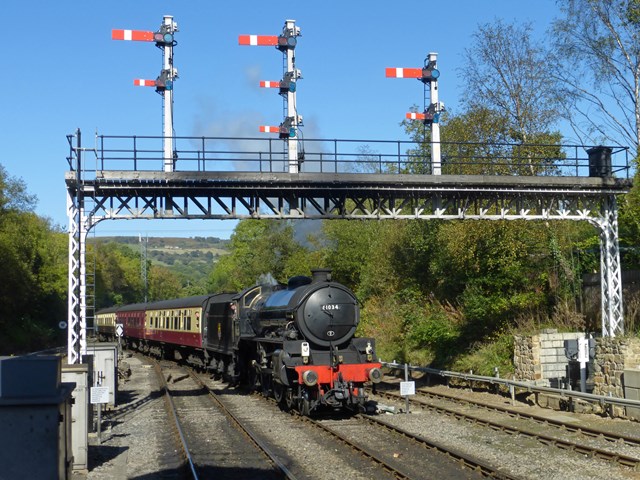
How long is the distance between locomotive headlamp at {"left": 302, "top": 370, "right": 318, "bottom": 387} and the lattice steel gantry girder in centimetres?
480

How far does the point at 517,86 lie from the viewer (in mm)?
26703

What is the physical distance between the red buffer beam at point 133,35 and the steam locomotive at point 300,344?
830 cm

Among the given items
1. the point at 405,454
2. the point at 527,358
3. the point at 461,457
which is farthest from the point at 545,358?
the point at 461,457

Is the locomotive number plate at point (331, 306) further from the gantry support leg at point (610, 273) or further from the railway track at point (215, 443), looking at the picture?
the gantry support leg at point (610, 273)

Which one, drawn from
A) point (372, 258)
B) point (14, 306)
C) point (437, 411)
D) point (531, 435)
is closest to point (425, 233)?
point (372, 258)

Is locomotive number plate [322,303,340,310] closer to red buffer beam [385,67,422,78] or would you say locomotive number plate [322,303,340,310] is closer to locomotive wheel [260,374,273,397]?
locomotive wheel [260,374,273,397]

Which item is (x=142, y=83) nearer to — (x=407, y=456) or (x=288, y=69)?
(x=288, y=69)

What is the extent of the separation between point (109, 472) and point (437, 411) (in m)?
8.40

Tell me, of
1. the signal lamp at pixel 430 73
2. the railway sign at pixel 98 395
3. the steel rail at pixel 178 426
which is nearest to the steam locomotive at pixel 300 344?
the steel rail at pixel 178 426

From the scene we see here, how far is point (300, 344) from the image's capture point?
631 inches

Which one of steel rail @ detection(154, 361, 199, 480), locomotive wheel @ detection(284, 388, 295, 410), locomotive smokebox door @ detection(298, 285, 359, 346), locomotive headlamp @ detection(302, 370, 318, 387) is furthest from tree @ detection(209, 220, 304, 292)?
locomotive headlamp @ detection(302, 370, 318, 387)

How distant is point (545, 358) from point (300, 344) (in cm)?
770

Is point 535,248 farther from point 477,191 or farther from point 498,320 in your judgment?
point 477,191

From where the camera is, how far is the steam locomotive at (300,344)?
15.8 meters
